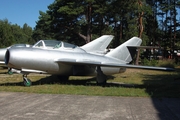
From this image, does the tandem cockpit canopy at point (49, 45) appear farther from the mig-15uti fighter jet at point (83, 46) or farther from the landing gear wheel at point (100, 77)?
the landing gear wheel at point (100, 77)

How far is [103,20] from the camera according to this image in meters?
39.2

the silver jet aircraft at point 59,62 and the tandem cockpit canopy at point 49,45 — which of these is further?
the tandem cockpit canopy at point 49,45

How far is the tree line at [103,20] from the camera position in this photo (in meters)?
30.8

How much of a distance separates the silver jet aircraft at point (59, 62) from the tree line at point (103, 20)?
17.0m

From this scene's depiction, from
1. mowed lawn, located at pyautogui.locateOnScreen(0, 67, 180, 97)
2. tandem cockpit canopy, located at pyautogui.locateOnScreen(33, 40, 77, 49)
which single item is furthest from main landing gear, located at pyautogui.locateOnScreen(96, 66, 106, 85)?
tandem cockpit canopy, located at pyautogui.locateOnScreen(33, 40, 77, 49)

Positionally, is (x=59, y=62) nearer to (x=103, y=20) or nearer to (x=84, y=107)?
(x=84, y=107)

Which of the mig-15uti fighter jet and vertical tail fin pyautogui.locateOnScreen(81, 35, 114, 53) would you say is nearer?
the mig-15uti fighter jet

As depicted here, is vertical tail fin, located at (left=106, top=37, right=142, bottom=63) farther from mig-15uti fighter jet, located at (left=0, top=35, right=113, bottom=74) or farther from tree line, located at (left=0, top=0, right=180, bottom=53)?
tree line, located at (left=0, top=0, right=180, bottom=53)

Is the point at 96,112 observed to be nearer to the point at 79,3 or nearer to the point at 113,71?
the point at 113,71

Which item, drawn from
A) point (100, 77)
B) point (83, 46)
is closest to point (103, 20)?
point (83, 46)

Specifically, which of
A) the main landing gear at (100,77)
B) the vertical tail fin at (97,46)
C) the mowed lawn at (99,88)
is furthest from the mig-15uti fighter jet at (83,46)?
the main landing gear at (100,77)

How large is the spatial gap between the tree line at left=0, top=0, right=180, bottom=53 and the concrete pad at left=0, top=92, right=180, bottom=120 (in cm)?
2116

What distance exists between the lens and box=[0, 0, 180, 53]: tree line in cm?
3084

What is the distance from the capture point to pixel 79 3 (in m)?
32.7
